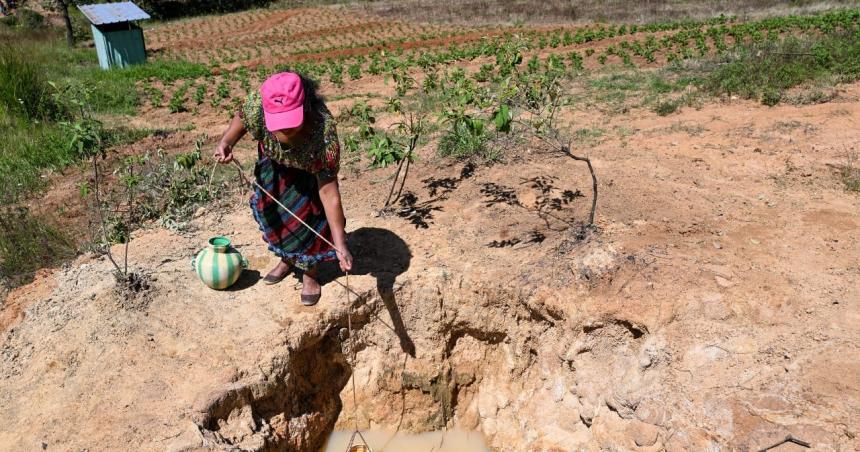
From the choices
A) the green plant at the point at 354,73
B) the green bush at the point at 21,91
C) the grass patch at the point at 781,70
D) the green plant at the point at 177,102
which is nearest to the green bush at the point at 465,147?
the grass patch at the point at 781,70

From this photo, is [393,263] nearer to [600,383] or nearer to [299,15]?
[600,383]

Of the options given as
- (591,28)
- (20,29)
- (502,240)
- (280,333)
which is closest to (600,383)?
(502,240)

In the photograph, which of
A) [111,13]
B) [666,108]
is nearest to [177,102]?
[111,13]

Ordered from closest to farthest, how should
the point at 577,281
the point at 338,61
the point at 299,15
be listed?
the point at 577,281 < the point at 338,61 < the point at 299,15

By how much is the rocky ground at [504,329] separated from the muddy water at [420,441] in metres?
0.07

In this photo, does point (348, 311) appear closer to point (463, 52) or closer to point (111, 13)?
point (463, 52)

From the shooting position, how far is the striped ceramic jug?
3234 millimetres

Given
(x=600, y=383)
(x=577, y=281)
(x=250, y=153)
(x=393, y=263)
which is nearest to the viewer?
(x=600, y=383)

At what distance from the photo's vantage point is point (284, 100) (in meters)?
2.55

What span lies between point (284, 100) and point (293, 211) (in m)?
0.70

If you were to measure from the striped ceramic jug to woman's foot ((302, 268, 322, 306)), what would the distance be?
40 centimetres

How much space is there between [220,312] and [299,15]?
878 inches

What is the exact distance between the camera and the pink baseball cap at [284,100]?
255cm

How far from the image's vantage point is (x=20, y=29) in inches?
765
